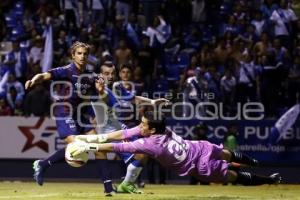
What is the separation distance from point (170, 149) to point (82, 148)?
1.44m

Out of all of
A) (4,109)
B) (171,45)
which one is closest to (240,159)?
(4,109)

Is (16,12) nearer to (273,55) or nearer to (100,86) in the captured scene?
(273,55)

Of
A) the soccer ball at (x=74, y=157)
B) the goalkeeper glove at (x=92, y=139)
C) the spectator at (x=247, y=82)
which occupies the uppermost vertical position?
the spectator at (x=247, y=82)

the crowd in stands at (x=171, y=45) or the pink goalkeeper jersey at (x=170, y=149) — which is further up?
the crowd in stands at (x=171, y=45)

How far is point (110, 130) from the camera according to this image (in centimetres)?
1808

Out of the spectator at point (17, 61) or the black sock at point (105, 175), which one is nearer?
the black sock at point (105, 175)

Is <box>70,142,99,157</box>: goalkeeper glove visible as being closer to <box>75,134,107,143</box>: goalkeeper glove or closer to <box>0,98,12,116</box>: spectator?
<box>75,134,107,143</box>: goalkeeper glove

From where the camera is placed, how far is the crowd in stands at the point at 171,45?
2538 centimetres

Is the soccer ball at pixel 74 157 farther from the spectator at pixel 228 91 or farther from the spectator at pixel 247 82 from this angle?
the spectator at pixel 247 82

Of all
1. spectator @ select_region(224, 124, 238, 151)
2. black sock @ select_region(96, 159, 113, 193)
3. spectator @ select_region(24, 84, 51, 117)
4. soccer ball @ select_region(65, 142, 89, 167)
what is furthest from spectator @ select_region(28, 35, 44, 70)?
soccer ball @ select_region(65, 142, 89, 167)

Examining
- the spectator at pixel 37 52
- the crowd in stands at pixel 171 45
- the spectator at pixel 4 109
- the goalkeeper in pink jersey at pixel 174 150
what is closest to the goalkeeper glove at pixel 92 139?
the goalkeeper in pink jersey at pixel 174 150

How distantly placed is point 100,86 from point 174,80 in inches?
380

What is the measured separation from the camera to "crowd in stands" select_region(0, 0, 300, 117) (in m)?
25.4

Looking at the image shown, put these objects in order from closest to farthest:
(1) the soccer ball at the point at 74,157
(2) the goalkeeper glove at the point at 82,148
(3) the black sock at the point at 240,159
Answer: (2) the goalkeeper glove at the point at 82,148
(1) the soccer ball at the point at 74,157
(3) the black sock at the point at 240,159
